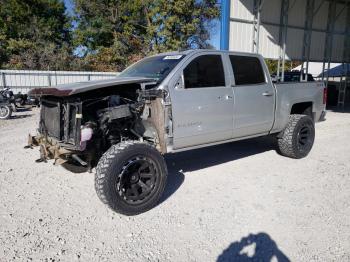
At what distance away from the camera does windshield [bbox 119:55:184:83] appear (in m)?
4.61

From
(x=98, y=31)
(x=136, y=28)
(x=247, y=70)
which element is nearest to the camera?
(x=247, y=70)

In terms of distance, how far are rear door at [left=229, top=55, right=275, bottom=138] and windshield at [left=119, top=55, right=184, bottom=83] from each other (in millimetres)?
1060

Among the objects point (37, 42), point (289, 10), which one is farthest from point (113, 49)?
point (289, 10)

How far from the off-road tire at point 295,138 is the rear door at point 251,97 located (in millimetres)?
516

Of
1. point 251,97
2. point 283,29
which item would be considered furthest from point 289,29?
point 251,97

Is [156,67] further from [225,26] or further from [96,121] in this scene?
[225,26]

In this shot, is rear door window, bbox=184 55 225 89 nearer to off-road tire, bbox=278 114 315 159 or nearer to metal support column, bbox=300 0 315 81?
off-road tire, bbox=278 114 315 159

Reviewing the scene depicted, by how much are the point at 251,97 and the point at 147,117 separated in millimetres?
1936

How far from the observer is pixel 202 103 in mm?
4641

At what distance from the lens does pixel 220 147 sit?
7395 mm

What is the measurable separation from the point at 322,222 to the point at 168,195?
201cm

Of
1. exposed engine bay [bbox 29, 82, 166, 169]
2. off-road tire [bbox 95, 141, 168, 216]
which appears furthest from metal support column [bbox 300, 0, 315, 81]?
off-road tire [bbox 95, 141, 168, 216]

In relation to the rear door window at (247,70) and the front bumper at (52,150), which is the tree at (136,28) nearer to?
the rear door window at (247,70)

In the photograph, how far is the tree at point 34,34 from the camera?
2466 centimetres
